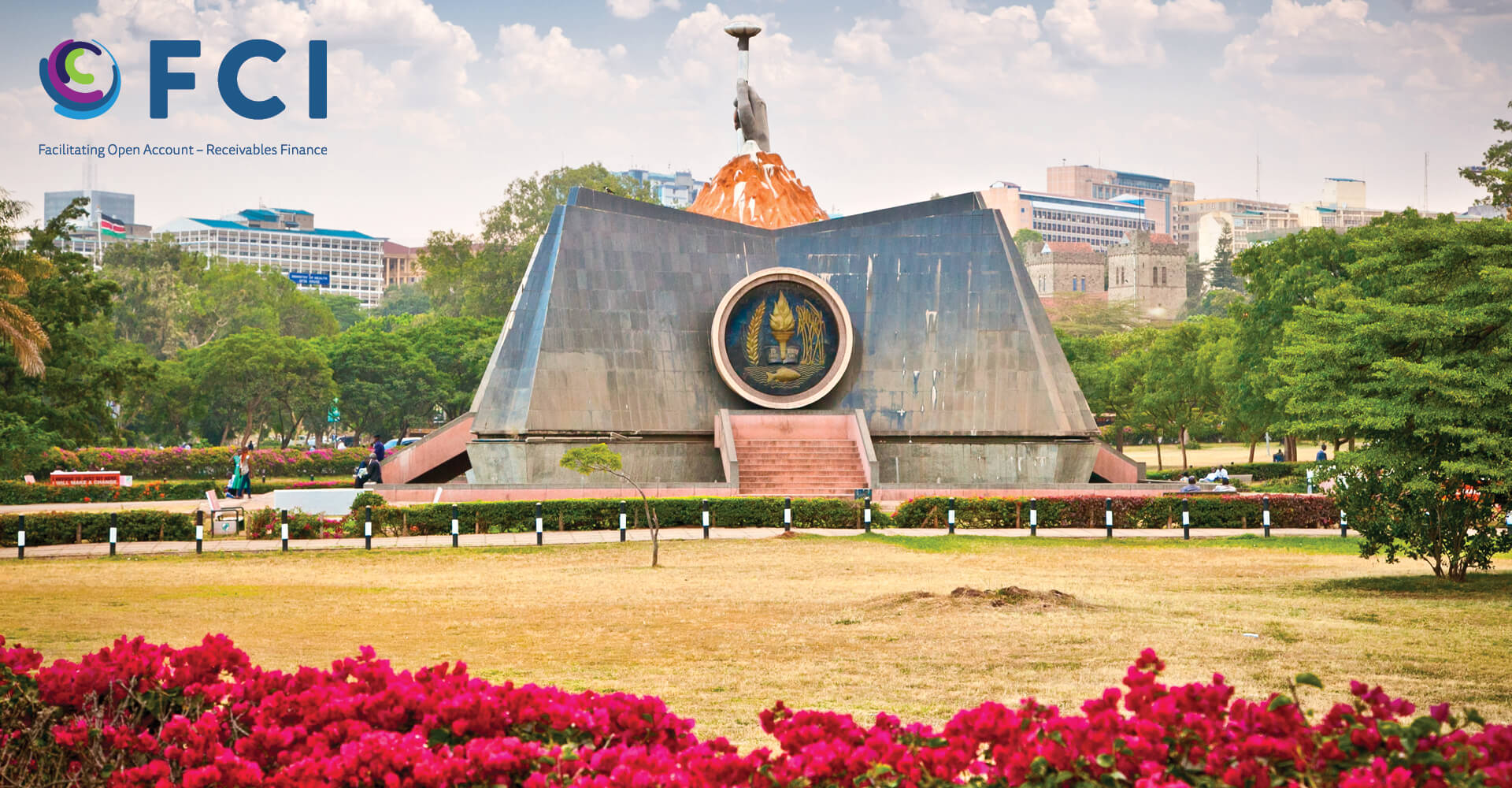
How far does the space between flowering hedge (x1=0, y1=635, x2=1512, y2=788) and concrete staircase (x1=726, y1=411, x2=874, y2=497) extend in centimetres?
2125

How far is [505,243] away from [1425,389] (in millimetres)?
59355

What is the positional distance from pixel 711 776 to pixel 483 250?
65847 mm

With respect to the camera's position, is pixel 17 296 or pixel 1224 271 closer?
pixel 17 296

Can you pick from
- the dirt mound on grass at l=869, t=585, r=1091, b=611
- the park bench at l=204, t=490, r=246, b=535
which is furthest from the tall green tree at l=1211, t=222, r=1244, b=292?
the dirt mound on grass at l=869, t=585, r=1091, b=611

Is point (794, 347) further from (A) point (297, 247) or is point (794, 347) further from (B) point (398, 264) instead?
(B) point (398, 264)

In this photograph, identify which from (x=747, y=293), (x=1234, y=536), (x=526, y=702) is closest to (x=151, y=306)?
(x=747, y=293)

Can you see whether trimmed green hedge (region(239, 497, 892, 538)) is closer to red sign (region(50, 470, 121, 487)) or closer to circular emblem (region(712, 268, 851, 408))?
circular emblem (region(712, 268, 851, 408))

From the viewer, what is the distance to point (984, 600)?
1314 cm

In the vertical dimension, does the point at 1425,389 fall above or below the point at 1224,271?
below

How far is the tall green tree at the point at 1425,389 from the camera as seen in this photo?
13.5 metres

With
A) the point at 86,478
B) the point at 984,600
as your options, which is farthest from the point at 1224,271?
the point at 984,600

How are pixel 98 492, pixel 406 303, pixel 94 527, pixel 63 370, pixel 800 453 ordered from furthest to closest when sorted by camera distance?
pixel 406 303 → pixel 63 370 → pixel 98 492 → pixel 800 453 → pixel 94 527

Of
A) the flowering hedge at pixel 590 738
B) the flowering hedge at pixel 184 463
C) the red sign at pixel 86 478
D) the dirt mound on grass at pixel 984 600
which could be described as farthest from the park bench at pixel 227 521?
the flowering hedge at pixel 184 463

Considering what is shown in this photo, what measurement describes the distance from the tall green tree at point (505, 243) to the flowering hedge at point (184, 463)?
23156 mm
